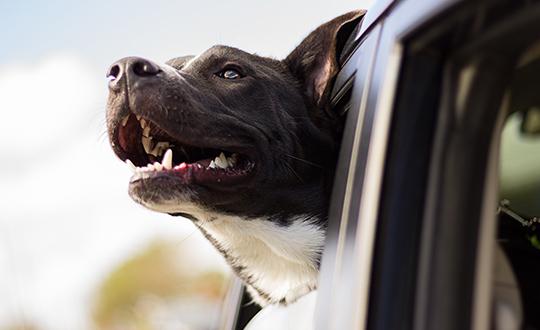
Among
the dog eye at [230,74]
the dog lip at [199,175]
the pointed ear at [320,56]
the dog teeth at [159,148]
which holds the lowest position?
the dog lip at [199,175]

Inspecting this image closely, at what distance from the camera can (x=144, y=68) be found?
1.85 meters

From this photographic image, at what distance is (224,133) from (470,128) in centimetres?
127

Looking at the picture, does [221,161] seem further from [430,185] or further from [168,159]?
[430,185]

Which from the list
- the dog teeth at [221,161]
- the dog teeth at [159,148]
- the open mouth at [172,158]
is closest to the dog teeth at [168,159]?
the open mouth at [172,158]

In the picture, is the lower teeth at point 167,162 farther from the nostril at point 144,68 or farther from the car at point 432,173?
the car at point 432,173

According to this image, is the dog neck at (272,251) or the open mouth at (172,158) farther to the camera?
the dog neck at (272,251)

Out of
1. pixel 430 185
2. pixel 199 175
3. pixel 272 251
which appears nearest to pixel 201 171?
pixel 199 175

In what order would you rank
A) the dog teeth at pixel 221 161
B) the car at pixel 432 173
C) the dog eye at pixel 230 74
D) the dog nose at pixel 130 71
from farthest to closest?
the dog eye at pixel 230 74, the dog teeth at pixel 221 161, the dog nose at pixel 130 71, the car at pixel 432 173

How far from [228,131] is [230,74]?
1.37 ft

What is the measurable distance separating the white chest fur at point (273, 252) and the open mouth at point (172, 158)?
11.6 inches

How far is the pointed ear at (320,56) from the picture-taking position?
73.0 inches

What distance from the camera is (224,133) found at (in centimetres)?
199

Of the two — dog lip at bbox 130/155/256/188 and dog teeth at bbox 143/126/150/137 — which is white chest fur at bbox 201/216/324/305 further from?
dog teeth at bbox 143/126/150/137

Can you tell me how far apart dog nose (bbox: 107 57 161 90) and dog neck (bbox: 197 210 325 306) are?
0.73 meters
